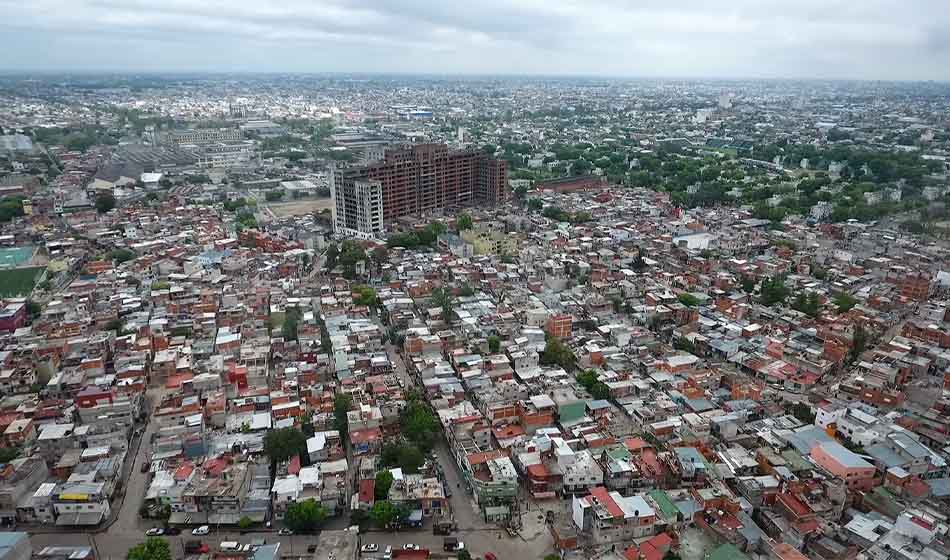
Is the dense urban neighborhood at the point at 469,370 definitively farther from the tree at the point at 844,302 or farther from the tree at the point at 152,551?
the tree at the point at 152,551

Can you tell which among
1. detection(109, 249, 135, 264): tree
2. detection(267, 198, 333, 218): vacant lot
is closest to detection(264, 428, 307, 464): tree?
detection(109, 249, 135, 264): tree

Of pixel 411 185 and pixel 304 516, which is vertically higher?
pixel 411 185

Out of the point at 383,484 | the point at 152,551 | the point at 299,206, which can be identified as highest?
the point at 383,484

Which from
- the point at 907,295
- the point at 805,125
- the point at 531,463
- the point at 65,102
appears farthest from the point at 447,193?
the point at 65,102

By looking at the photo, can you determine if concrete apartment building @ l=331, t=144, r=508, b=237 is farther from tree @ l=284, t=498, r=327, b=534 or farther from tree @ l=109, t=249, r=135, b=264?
tree @ l=284, t=498, r=327, b=534

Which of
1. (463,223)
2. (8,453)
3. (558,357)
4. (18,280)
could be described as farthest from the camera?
(463,223)

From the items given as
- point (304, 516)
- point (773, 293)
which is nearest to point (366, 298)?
point (304, 516)

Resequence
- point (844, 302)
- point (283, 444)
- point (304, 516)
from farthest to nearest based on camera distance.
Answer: point (844, 302) < point (283, 444) < point (304, 516)

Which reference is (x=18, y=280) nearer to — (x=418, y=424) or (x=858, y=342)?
(x=418, y=424)

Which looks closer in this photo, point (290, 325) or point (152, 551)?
point (152, 551)
